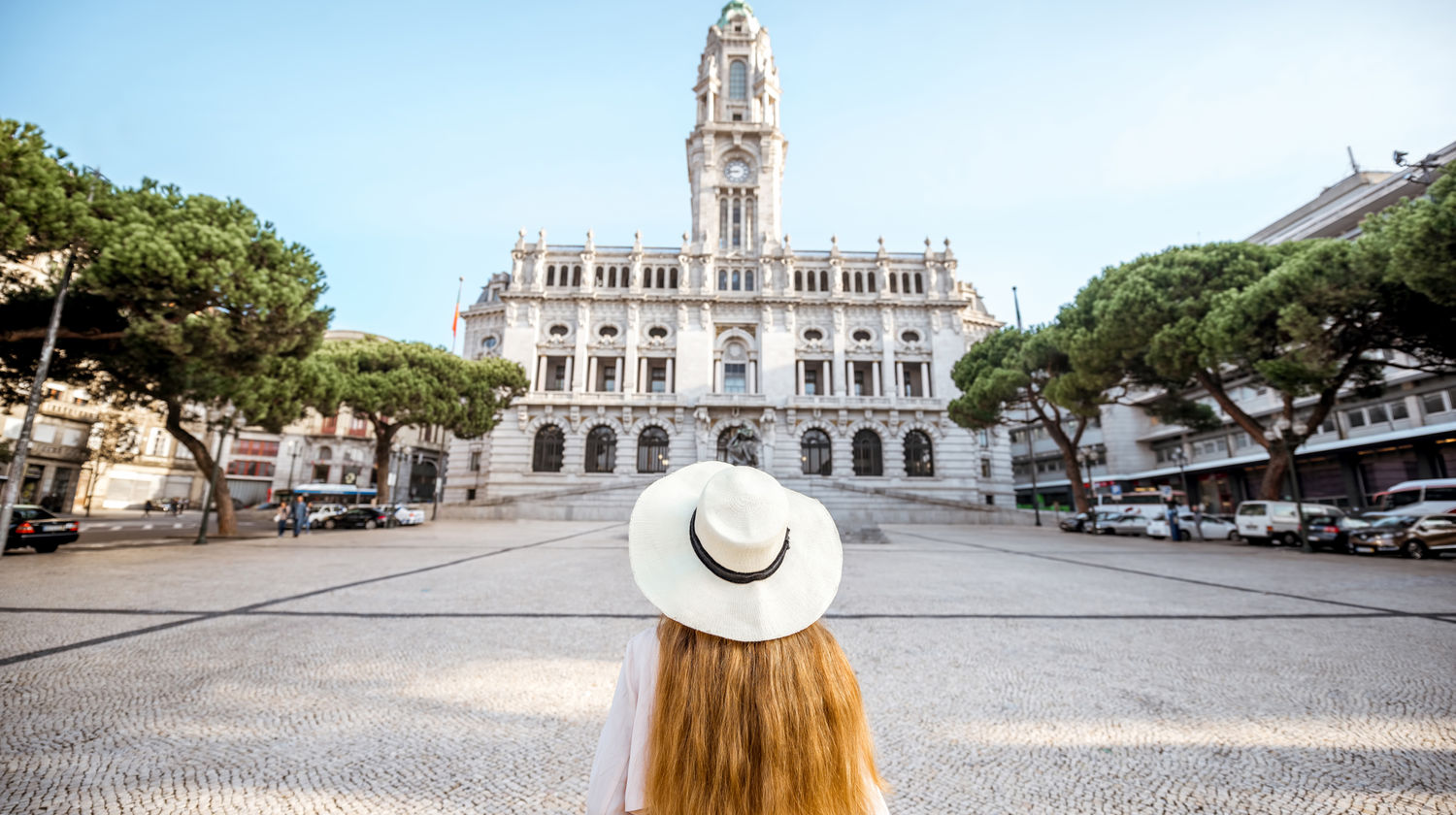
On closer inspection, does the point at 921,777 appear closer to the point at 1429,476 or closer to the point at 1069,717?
the point at 1069,717

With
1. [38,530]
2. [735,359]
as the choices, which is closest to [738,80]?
[735,359]

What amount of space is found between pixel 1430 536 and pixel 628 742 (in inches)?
837

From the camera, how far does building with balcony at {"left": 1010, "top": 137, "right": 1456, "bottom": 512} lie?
25406 mm

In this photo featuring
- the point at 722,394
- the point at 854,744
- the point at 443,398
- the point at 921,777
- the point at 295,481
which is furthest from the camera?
the point at 295,481

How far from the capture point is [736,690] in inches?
54.3

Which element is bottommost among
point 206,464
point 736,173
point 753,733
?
point 753,733

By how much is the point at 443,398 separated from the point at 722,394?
1608 cm

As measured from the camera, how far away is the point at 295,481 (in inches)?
1838

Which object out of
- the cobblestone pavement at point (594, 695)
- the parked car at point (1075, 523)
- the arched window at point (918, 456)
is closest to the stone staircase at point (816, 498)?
the arched window at point (918, 456)

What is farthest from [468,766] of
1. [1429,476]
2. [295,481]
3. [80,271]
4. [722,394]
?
[295,481]

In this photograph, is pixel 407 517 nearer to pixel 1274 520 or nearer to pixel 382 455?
pixel 382 455

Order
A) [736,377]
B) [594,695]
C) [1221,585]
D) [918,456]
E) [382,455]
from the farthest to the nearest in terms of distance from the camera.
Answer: [736,377]
[918,456]
[382,455]
[1221,585]
[594,695]

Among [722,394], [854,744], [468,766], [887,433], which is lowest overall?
[468,766]

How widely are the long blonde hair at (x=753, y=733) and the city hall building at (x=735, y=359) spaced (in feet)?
107
